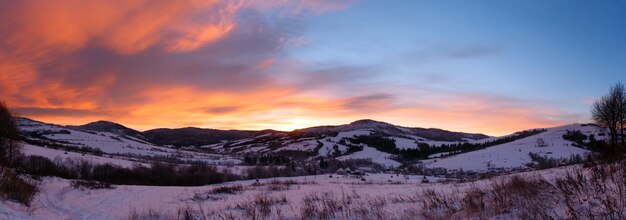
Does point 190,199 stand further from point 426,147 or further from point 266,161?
point 426,147

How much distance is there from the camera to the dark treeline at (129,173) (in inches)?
1840

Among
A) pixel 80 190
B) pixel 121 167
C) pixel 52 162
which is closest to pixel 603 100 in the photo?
pixel 80 190

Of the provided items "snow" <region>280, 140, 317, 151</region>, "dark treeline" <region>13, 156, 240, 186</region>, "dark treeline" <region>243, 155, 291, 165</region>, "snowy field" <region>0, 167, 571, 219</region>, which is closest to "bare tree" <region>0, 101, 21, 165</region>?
"snowy field" <region>0, 167, 571, 219</region>

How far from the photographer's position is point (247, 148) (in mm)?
186625

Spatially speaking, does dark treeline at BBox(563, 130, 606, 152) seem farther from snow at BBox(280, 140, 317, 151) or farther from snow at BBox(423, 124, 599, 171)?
snow at BBox(280, 140, 317, 151)

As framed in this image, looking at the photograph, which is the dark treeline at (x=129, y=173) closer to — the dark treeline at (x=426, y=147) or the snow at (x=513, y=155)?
the snow at (x=513, y=155)

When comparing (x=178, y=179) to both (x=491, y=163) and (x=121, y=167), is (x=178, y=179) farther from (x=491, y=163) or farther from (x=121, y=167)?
(x=491, y=163)

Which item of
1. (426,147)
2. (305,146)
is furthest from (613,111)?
(305,146)

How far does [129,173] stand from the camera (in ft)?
178

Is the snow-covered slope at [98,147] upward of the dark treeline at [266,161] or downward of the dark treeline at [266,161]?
upward

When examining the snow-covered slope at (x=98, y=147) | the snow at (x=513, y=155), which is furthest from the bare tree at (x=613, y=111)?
the snow-covered slope at (x=98, y=147)

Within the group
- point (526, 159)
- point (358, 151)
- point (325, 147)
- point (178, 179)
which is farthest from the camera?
point (325, 147)

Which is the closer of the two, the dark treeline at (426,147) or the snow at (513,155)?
the snow at (513,155)

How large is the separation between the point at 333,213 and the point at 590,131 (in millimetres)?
90215
